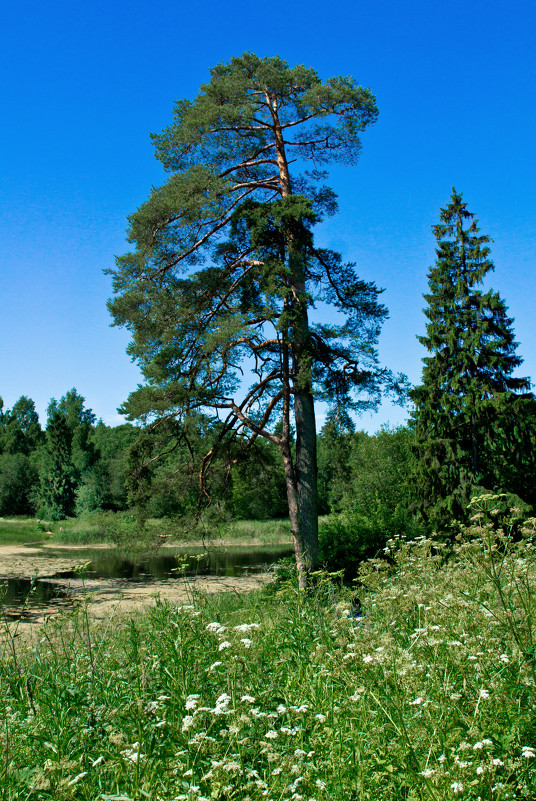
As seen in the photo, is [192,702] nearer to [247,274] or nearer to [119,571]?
[247,274]

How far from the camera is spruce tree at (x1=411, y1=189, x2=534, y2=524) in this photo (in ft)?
62.5

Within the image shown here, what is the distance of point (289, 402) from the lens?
13117 millimetres

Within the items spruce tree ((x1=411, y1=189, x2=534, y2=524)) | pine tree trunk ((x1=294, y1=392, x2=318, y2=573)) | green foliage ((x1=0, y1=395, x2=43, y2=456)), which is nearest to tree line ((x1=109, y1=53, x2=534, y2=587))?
pine tree trunk ((x1=294, y1=392, x2=318, y2=573))

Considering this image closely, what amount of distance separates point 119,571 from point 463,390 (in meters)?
15.2

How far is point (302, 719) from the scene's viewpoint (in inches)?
108

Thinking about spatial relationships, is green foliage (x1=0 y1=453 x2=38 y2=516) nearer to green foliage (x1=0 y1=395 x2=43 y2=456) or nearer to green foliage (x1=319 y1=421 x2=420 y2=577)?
green foliage (x1=0 y1=395 x2=43 y2=456)

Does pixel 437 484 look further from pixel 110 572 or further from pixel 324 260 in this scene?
pixel 110 572

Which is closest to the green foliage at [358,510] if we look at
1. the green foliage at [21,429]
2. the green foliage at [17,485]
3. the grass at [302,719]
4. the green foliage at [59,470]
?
the grass at [302,719]

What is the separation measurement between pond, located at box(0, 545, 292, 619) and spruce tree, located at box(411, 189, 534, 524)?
22.0 feet

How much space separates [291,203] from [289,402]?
14.6 feet

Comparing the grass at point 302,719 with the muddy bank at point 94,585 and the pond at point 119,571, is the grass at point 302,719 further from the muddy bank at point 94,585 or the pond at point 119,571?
the pond at point 119,571

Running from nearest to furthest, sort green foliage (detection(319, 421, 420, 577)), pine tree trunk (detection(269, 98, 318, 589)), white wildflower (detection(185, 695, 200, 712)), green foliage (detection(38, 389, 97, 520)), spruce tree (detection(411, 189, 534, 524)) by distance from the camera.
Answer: white wildflower (detection(185, 695, 200, 712))
pine tree trunk (detection(269, 98, 318, 589))
green foliage (detection(319, 421, 420, 577))
spruce tree (detection(411, 189, 534, 524))
green foliage (detection(38, 389, 97, 520))

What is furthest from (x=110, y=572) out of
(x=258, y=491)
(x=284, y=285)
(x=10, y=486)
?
(x=10, y=486)

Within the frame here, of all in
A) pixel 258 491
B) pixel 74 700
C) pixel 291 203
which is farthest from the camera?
pixel 258 491
